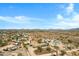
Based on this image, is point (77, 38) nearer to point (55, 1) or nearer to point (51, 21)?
point (51, 21)

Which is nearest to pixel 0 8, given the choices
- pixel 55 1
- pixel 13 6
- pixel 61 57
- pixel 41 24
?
pixel 13 6

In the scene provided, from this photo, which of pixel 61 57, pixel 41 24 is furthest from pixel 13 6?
pixel 61 57

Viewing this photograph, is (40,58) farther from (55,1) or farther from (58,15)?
(55,1)

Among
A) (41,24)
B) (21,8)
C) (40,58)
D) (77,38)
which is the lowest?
(40,58)

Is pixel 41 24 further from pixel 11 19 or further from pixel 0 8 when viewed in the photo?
pixel 0 8

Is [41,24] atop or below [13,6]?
below

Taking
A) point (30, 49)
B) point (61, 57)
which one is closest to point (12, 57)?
point (30, 49)

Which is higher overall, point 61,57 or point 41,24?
point 41,24
